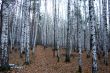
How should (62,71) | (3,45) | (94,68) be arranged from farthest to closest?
(62,71)
(3,45)
(94,68)

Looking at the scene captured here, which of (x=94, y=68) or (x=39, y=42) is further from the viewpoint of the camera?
(x=39, y=42)

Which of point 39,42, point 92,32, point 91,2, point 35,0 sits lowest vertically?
point 39,42

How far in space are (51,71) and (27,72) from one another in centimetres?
197

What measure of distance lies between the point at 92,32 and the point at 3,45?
7195 millimetres

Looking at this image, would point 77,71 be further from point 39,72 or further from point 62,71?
point 39,72

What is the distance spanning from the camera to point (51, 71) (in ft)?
52.5

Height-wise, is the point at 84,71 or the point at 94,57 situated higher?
the point at 94,57

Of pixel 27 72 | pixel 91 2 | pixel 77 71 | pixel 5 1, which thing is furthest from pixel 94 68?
pixel 5 1

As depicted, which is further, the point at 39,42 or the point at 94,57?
the point at 39,42

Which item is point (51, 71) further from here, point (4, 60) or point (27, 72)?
point (4, 60)

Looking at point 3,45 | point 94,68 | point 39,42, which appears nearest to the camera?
point 94,68

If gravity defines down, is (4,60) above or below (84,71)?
above

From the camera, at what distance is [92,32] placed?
11539mm

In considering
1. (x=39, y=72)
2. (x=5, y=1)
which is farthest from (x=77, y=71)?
(x=5, y=1)
